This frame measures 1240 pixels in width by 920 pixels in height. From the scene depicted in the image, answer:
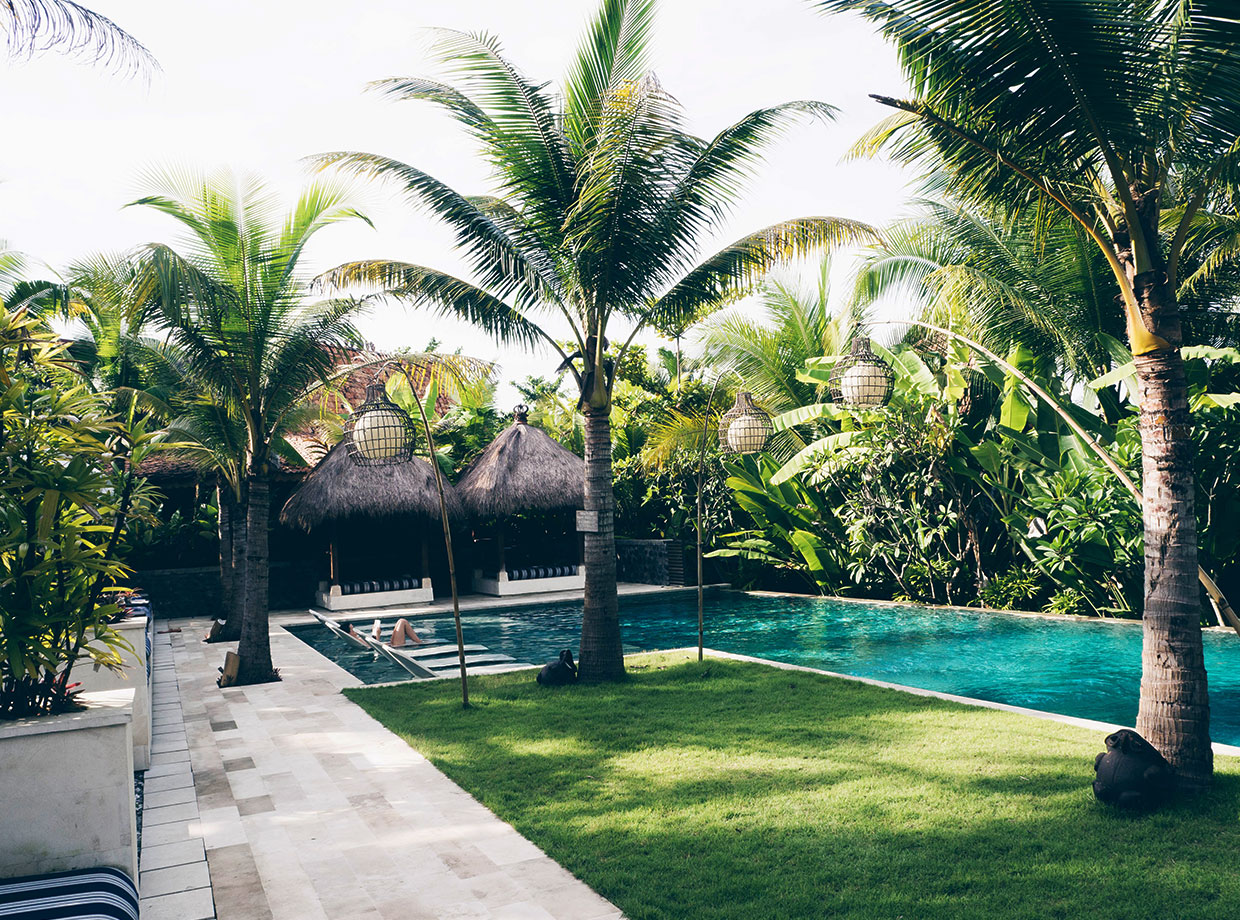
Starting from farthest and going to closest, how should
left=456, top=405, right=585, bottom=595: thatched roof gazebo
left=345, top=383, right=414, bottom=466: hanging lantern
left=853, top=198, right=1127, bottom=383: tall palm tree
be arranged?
left=456, top=405, right=585, bottom=595: thatched roof gazebo
left=853, top=198, right=1127, bottom=383: tall palm tree
left=345, top=383, right=414, bottom=466: hanging lantern

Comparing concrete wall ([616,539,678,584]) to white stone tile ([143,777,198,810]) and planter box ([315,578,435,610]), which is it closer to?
planter box ([315,578,435,610])

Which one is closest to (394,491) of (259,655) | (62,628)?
(259,655)

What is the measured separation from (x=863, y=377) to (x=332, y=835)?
558cm

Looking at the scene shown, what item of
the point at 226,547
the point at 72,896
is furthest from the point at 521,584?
the point at 72,896

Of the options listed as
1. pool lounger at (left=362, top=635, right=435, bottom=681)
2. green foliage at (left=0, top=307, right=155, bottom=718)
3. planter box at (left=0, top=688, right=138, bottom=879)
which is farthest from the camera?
pool lounger at (left=362, top=635, right=435, bottom=681)

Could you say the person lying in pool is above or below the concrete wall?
below

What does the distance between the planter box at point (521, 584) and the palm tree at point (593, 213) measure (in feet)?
34.1

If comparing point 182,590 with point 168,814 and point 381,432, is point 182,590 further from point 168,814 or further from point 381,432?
point 168,814

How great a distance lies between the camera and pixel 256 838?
4914mm

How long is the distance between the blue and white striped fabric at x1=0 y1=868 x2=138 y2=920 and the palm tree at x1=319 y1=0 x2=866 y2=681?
5.44 metres

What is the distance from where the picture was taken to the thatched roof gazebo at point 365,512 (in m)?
17.4

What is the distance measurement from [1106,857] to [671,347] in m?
23.8

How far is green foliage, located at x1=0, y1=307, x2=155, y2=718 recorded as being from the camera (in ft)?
11.8

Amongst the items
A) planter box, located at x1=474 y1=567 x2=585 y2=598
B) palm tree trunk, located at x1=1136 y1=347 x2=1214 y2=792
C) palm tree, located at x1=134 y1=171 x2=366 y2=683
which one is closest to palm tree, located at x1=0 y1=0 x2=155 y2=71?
palm tree, located at x1=134 y1=171 x2=366 y2=683
